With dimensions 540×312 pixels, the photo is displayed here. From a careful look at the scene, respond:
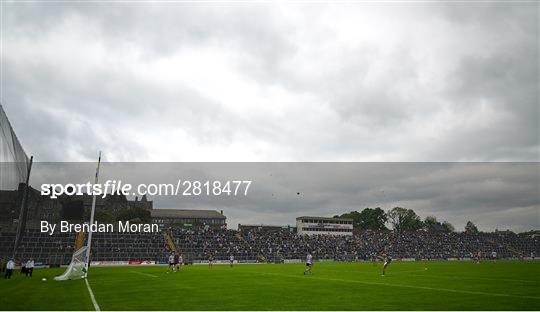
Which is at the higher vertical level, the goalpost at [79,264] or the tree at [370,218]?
the tree at [370,218]

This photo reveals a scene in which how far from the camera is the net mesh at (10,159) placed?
25031mm

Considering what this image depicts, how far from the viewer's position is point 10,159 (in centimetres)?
2716

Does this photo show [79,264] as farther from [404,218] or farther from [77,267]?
[404,218]

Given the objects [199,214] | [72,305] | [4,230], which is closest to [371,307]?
[72,305]

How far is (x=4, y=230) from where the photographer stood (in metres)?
30.7

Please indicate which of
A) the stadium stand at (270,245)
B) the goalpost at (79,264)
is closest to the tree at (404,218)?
the stadium stand at (270,245)

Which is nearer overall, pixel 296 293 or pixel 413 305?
pixel 413 305

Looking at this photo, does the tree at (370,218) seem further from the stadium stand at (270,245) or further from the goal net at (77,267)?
the goal net at (77,267)

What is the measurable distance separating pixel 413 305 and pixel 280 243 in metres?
76.1

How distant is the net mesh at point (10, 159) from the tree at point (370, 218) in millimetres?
157388

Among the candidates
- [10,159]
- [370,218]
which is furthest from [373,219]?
[10,159]

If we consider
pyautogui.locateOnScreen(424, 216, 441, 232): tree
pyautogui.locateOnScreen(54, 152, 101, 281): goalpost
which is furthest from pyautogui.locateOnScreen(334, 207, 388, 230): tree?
pyautogui.locateOnScreen(54, 152, 101, 281): goalpost

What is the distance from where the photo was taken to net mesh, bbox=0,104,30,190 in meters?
25.0

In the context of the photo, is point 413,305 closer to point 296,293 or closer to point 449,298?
point 449,298
